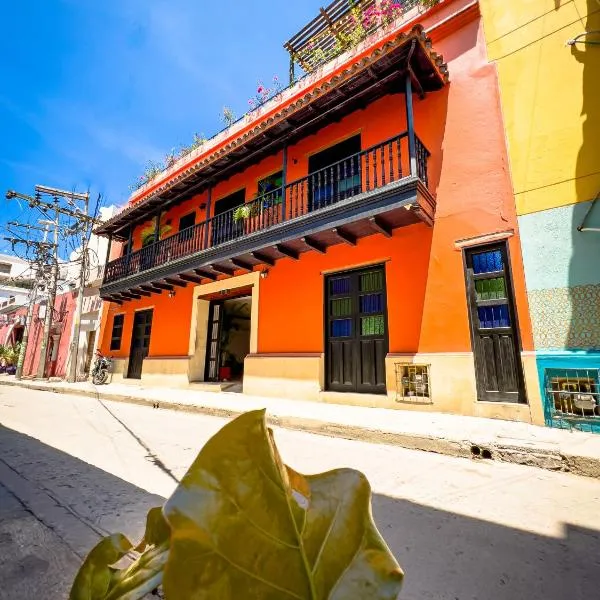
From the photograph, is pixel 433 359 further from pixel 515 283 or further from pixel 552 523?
pixel 552 523

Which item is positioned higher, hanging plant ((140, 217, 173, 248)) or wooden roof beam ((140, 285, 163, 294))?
hanging plant ((140, 217, 173, 248))

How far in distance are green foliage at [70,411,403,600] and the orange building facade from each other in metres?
5.15

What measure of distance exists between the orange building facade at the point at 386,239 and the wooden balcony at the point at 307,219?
41mm

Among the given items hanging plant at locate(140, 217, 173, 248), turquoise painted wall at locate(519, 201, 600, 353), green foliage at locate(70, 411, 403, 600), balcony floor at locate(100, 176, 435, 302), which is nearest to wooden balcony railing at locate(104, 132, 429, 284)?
balcony floor at locate(100, 176, 435, 302)

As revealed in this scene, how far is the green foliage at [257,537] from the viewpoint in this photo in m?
0.38

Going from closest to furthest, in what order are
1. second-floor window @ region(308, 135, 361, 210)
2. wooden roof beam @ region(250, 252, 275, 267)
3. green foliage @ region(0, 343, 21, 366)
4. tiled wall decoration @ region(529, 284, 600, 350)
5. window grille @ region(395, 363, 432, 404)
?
tiled wall decoration @ region(529, 284, 600, 350), window grille @ region(395, 363, 432, 404), second-floor window @ region(308, 135, 361, 210), wooden roof beam @ region(250, 252, 275, 267), green foliage @ region(0, 343, 21, 366)

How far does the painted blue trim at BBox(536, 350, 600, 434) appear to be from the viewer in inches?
165

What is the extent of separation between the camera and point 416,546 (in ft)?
5.41

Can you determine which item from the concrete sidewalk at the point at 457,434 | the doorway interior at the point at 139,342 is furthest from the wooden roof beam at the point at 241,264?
the doorway interior at the point at 139,342

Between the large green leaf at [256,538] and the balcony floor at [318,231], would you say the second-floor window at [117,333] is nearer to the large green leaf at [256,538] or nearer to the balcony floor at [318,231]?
the balcony floor at [318,231]

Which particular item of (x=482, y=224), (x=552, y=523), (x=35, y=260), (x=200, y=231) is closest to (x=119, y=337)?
(x=200, y=231)

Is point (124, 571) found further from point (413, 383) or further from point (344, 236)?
point (344, 236)

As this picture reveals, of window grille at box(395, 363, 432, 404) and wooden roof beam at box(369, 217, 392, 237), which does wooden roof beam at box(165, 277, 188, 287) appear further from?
window grille at box(395, 363, 432, 404)

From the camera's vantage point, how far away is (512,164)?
5.40 meters
